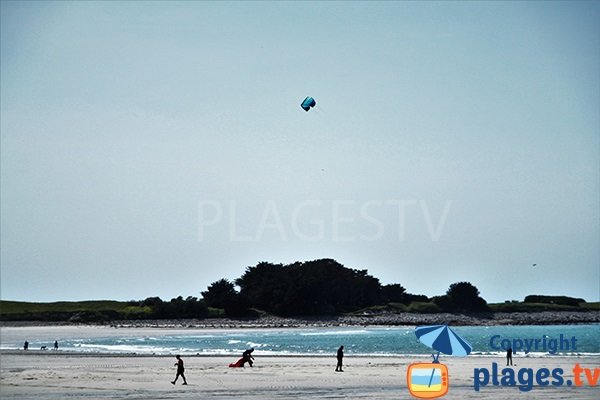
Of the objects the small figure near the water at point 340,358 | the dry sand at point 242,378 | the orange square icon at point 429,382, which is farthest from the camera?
the small figure near the water at point 340,358

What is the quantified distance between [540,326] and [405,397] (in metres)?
100

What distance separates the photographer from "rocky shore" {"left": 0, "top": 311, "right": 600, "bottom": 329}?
127m

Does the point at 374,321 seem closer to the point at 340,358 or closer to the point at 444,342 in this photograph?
the point at 340,358

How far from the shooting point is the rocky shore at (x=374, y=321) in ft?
416

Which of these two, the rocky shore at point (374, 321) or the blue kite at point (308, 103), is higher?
the blue kite at point (308, 103)

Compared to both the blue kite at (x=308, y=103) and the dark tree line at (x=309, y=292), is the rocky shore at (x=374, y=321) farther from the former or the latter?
the blue kite at (x=308, y=103)

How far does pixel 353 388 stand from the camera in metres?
35.4

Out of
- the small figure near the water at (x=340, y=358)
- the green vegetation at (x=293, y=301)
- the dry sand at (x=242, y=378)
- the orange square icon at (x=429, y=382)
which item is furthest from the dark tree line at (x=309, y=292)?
the orange square icon at (x=429, y=382)

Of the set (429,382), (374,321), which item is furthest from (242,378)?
(374,321)

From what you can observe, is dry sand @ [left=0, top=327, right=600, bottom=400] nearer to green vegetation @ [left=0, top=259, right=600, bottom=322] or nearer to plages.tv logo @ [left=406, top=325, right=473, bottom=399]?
plages.tv logo @ [left=406, top=325, right=473, bottom=399]

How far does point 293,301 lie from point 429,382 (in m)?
110

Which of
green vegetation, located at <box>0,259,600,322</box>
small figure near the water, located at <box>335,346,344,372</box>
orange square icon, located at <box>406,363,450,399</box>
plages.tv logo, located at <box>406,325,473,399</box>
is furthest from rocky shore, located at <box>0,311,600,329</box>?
plages.tv logo, located at <box>406,325,473,399</box>

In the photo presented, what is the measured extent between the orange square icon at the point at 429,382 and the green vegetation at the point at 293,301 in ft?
350

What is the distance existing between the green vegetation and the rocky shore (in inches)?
118
